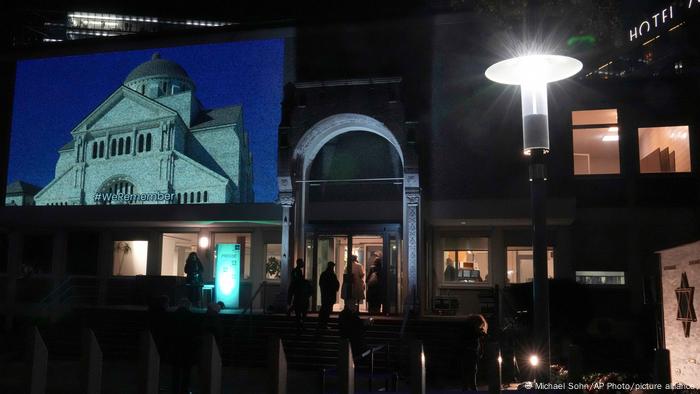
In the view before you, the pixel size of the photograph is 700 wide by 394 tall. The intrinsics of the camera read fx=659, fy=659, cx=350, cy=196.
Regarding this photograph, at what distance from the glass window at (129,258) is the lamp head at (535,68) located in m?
20.3

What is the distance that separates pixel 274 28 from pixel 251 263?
835 centimetres

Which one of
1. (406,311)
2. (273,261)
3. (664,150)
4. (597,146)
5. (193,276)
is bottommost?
(406,311)

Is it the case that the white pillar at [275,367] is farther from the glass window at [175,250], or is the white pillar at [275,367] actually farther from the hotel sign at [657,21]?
the glass window at [175,250]

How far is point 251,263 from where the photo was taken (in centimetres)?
2345

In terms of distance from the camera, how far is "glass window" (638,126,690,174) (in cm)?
2031

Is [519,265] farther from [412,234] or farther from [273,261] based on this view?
[273,261]

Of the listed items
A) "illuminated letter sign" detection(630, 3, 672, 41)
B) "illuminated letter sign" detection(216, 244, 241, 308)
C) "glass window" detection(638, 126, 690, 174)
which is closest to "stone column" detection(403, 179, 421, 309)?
"illuminated letter sign" detection(216, 244, 241, 308)

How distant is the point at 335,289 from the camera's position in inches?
649

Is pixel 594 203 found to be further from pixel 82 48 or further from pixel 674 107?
pixel 82 48

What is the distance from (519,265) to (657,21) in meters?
8.39

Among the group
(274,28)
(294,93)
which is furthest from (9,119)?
(294,93)

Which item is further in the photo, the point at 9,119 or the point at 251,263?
the point at 9,119

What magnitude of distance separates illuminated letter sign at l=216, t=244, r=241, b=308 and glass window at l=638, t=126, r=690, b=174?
524 inches

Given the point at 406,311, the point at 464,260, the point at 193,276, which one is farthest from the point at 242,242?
the point at 406,311
